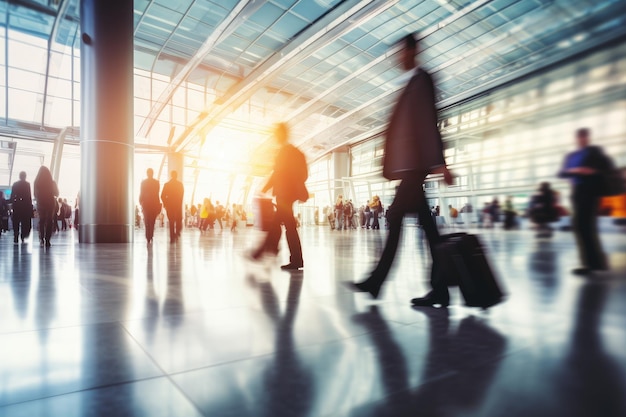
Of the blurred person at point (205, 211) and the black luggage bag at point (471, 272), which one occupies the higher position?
the blurred person at point (205, 211)

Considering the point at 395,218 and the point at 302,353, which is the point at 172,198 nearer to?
the point at 395,218

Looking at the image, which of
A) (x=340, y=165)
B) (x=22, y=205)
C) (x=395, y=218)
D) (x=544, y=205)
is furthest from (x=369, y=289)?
(x=340, y=165)

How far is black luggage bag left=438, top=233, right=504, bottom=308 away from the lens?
2102mm

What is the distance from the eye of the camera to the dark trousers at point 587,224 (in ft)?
12.0

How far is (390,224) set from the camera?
2.44 m

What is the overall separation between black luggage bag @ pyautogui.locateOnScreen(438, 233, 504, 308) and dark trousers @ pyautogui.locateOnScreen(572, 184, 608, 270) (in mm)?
2280

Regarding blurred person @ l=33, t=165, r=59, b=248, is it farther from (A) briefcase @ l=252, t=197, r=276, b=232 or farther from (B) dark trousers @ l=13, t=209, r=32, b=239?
(A) briefcase @ l=252, t=197, r=276, b=232

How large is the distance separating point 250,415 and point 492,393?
70 centimetres

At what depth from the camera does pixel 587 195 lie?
3.65 meters

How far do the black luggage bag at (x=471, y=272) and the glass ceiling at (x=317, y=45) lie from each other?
33.0 feet

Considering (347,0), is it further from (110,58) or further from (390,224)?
(390,224)

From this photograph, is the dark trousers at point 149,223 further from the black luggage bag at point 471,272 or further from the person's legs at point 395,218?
the black luggage bag at point 471,272

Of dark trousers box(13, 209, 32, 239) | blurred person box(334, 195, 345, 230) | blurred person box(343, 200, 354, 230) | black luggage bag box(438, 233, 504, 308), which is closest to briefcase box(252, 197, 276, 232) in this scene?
black luggage bag box(438, 233, 504, 308)

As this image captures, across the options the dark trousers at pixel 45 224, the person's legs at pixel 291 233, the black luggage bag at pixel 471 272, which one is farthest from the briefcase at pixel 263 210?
the dark trousers at pixel 45 224
